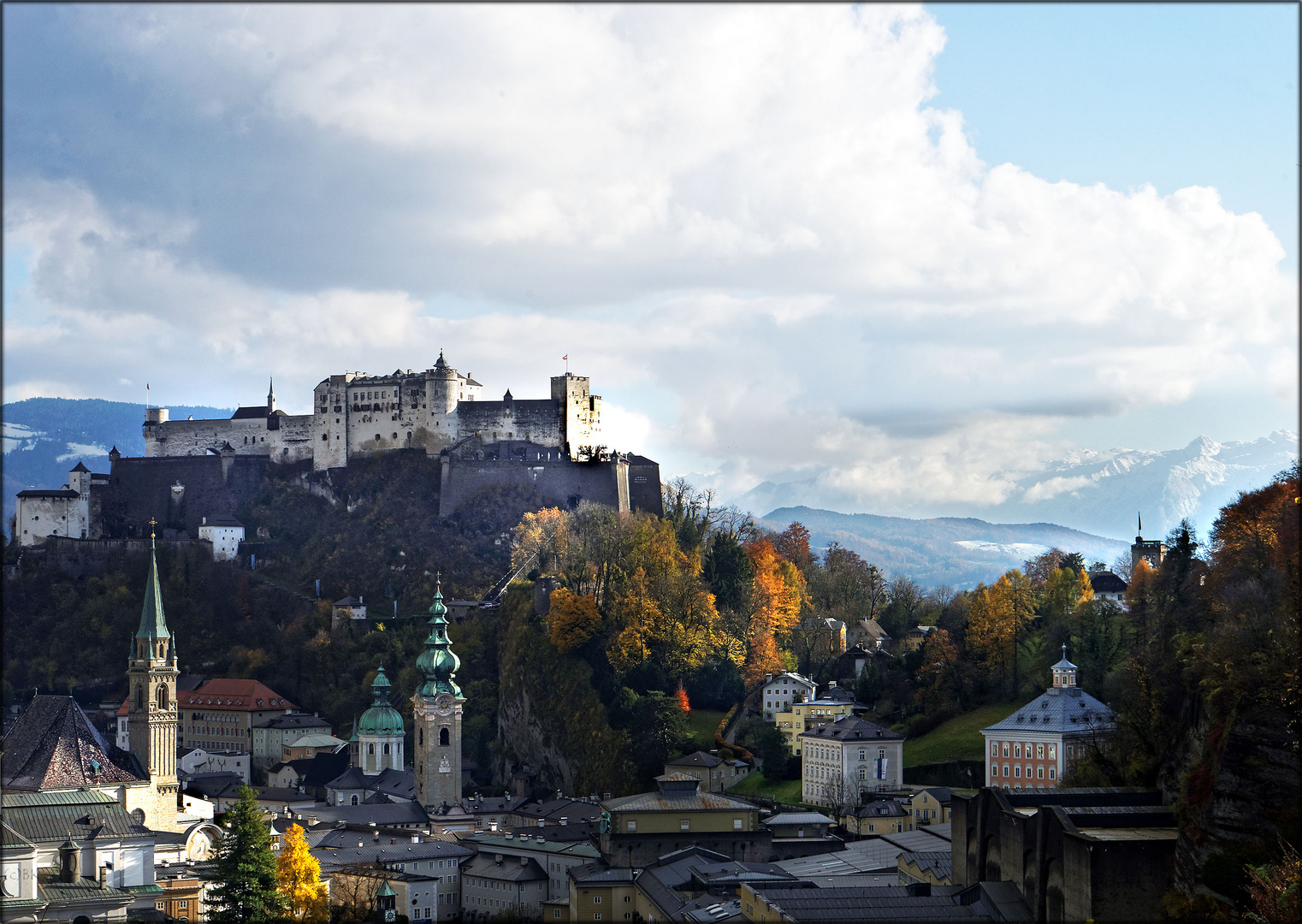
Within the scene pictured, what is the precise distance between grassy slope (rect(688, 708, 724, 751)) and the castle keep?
25905 mm

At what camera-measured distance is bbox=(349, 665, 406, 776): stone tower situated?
3489 inches

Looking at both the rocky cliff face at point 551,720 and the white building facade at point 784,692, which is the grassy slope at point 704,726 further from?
the rocky cliff face at point 551,720

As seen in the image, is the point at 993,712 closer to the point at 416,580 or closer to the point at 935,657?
the point at 935,657

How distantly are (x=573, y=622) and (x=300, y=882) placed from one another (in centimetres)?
2644

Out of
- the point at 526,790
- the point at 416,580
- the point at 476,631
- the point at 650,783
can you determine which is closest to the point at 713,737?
the point at 650,783

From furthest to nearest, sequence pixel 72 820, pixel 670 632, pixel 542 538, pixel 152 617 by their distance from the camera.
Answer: pixel 542 538 < pixel 670 632 < pixel 152 617 < pixel 72 820

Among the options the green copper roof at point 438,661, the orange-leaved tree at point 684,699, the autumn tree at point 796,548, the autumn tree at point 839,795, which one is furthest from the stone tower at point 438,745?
the autumn tree at point 796,548

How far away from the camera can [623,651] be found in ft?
266

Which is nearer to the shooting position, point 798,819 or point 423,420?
point 798,819

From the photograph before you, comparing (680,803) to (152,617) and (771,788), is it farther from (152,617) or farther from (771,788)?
(152,617)

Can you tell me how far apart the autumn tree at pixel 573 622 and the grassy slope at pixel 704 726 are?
6452 mm

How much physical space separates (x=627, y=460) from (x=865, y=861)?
1846 inches

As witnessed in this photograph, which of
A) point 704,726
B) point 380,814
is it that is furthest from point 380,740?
point 704,726

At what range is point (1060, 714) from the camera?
229 ft
